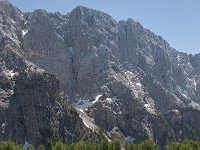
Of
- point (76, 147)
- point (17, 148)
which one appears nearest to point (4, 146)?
point (17, 148)

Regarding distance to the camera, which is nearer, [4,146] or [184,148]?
[184,148]

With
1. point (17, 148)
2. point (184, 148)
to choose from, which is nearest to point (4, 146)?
point (17, 148)

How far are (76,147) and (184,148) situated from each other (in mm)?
53269

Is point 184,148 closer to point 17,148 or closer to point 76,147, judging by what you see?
point 76,147

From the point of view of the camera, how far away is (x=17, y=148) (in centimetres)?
19938

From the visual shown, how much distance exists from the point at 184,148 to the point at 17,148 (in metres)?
82.9

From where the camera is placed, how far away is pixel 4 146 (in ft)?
647

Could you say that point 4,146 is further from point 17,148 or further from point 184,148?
point 184,148

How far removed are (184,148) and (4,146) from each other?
88.4 meters

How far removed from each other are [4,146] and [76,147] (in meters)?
36.1

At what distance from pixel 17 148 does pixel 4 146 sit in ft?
21.7

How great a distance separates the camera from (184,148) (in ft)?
600

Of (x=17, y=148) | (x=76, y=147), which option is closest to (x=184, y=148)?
(x=76, y=147)
